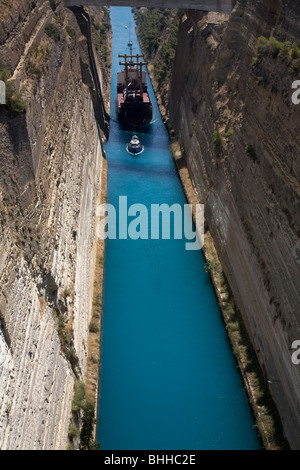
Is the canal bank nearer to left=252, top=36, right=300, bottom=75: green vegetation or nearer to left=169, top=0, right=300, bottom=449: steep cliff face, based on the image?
left=169, top=0, right=300, bottom=449: steep cliff face

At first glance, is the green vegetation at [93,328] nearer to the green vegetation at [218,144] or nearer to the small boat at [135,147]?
the green vegetation at [218,144]

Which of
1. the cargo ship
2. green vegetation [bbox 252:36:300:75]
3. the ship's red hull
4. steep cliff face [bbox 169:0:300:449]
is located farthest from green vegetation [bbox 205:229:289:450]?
the cargo ship

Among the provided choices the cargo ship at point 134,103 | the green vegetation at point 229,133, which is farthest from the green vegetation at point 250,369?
the cargo ship at point 134,103

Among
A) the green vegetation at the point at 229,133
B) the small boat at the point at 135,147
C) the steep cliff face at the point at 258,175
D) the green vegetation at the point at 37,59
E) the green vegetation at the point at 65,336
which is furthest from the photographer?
the small boat at the point at 135,147

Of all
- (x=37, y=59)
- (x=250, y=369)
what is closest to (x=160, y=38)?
(x=37, y=59)

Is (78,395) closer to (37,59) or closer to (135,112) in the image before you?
(37,59)
